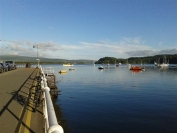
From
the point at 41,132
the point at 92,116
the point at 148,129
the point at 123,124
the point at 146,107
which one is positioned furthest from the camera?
the point at 146,107

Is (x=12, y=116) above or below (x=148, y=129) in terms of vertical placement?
above

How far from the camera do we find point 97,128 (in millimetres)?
13398

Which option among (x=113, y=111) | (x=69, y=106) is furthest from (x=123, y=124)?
(x=69, y=106)

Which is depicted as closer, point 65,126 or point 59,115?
point 65,126

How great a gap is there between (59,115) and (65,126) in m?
2.98

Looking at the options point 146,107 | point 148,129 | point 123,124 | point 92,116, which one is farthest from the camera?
point 146,107

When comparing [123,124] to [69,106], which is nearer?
[123,124]

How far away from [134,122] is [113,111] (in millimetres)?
3350

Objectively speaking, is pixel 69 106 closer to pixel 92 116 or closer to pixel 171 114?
pixel 92 116

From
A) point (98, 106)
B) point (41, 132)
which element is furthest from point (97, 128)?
point (41, 132)

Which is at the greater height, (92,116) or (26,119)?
(26,119)

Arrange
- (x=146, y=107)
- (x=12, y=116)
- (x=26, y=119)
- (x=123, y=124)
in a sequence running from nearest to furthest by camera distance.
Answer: (x=26, y=119), (x=12, y=116), (x=123, y=124), (x=146, y=107)

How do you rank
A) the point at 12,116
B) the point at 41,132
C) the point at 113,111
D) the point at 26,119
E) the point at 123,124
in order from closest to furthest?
the point at 41,132 < the point at 26,119 < the point at 12,116 < the point at 123,124 < the point at 113,111

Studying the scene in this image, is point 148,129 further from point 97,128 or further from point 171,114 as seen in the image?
point 171,114
